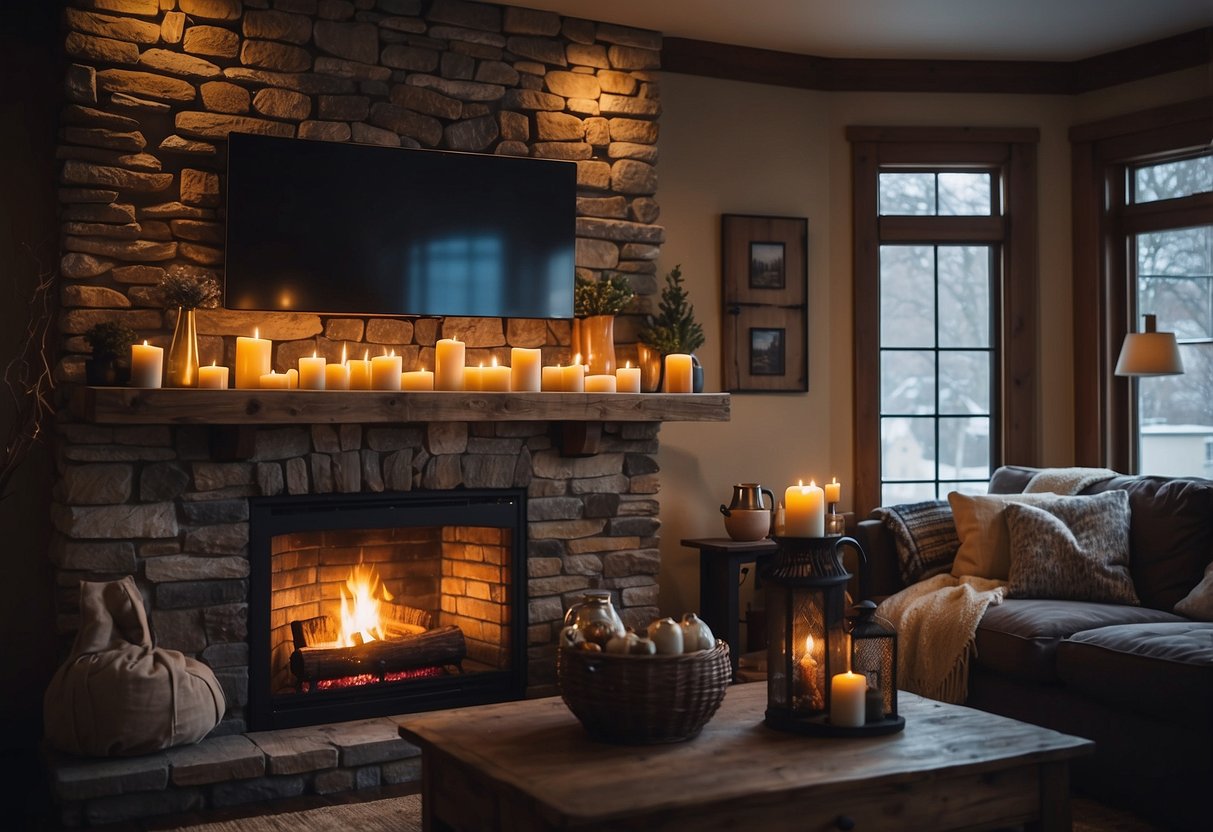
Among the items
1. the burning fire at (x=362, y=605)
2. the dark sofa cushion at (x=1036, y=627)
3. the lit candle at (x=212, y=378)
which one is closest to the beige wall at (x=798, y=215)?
the burning fire at (x=362, y=605)

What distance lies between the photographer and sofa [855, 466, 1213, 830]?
3086mm

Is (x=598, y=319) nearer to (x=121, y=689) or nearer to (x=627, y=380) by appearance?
(x=627, y=380)

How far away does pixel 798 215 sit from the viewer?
16.4 ft

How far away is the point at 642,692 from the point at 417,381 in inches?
69.4

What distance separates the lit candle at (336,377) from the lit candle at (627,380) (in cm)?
97

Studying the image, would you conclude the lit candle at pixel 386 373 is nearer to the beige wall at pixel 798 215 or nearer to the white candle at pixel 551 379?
the white candle at pixel 551 379

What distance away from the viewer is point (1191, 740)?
3055 mm

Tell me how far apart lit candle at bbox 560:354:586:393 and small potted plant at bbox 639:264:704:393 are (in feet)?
1.10

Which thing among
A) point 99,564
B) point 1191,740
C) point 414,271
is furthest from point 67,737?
point 1191,740

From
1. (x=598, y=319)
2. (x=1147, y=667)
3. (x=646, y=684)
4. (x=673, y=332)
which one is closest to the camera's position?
(x=646, y=684)

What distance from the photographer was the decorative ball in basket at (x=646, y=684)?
2389mm

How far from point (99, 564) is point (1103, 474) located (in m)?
3.51

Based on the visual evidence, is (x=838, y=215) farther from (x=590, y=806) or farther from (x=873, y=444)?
(x=590, y=806)

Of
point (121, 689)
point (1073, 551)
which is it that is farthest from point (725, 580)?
point (121, 689)
